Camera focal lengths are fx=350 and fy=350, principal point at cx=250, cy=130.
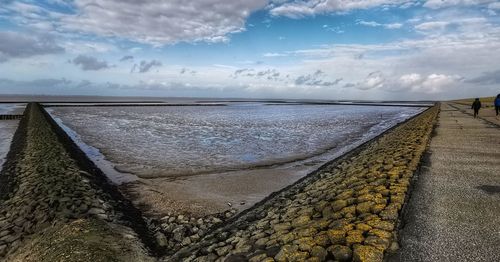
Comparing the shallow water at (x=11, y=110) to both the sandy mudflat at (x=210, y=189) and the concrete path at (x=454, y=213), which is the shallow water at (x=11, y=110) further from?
the concrete path at (x=454, y=213)

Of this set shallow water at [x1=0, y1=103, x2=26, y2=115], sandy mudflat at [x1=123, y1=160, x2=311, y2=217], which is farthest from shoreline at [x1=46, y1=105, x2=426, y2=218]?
shallow water at [x1=0, y1=103, x2=26, y2=115]

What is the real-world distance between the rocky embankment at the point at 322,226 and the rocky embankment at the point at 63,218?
138 cm

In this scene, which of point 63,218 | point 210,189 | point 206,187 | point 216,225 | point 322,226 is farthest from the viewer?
point 206,187

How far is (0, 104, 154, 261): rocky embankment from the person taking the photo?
6863mm

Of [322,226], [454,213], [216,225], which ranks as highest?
[454,213]

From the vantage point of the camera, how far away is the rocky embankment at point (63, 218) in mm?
6863

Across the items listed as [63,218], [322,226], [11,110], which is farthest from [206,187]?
[11,110]

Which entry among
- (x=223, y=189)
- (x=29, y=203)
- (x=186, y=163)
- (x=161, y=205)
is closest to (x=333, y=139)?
(x=186, y=163)

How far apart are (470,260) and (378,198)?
107 inches

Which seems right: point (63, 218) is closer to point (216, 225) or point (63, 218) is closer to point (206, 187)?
point (216, 225)

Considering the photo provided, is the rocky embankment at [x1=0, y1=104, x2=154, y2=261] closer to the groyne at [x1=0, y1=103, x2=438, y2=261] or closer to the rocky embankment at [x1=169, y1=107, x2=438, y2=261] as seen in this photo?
the groyne at [x1=0, y1=103, x2=438, y2=261]

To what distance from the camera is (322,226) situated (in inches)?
259

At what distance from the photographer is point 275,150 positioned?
21.0 meters

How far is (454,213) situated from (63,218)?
28.0 ft
